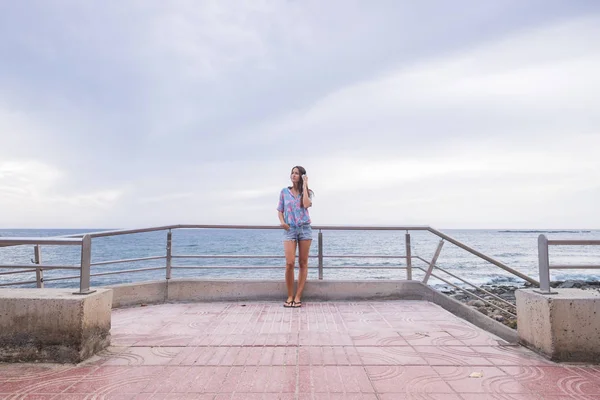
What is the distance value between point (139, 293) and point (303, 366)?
3450mm

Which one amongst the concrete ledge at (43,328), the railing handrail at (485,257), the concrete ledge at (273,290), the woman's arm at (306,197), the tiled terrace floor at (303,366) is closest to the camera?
the tiled terrace floor at (303,366)

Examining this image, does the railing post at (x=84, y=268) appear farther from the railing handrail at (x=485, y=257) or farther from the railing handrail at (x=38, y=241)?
the railing handrail at (x=485, y=257)

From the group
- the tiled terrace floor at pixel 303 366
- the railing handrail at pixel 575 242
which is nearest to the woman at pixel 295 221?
the tiled terrace floor at pixel 303 366

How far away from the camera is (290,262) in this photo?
5180 mm

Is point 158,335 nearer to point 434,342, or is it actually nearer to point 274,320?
point 274,320

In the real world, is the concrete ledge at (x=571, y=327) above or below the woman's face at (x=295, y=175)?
below

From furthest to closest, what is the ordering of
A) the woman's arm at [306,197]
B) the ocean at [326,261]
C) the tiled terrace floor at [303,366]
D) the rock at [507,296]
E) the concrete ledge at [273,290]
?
the ocean at [326,261] < the rock at [507,296] < the concrete ledge at [273,290] < the woman's arm at [306,197] < the tiled terrace floor at [303,366]

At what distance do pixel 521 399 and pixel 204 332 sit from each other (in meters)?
2.85

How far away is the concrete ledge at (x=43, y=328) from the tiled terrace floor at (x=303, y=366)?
11 cm

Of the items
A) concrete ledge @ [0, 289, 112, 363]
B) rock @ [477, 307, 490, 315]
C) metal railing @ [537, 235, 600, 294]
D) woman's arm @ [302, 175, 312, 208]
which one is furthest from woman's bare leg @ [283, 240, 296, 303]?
rock @ [477, 307, 490, 315]

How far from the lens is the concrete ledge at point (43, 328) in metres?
2.90

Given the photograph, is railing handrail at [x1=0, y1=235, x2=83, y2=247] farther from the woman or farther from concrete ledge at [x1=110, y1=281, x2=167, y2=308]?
the woman

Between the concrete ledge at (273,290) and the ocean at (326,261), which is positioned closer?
the concrete ledge at (273,290)

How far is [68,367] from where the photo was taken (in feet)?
9.30
